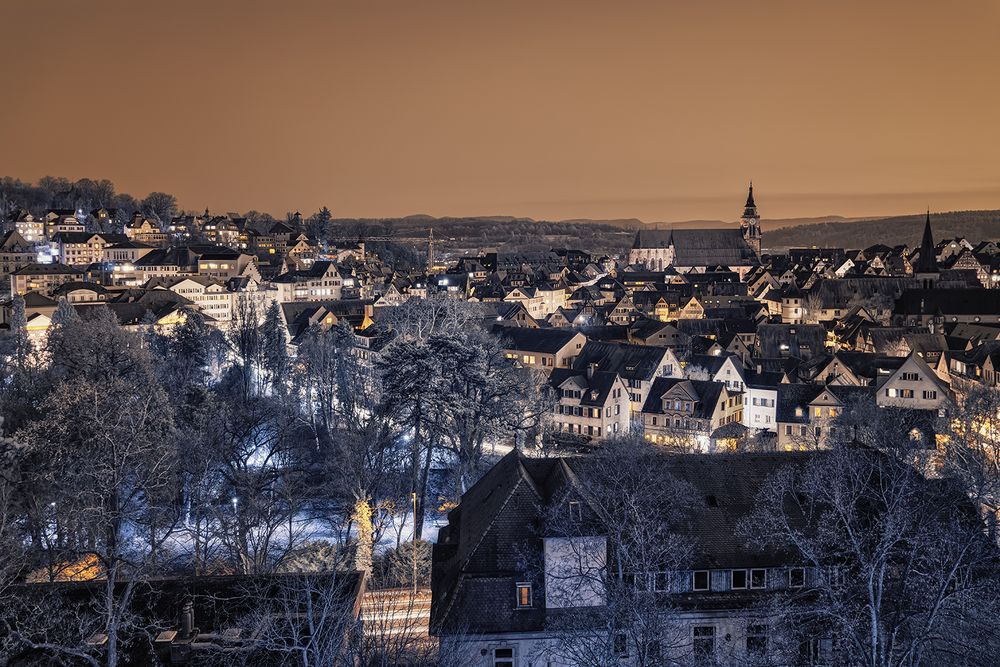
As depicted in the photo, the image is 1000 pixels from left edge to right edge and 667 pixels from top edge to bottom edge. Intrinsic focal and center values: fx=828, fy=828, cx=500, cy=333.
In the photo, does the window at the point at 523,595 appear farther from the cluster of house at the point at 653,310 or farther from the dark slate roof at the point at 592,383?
the dark slate roof at the point at 592,383

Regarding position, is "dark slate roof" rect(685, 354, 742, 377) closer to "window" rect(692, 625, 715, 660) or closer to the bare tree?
the bare tree

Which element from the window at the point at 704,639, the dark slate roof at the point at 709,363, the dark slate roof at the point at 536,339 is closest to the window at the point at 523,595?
the window at the point at 704,639

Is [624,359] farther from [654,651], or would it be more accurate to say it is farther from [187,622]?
[187,622]

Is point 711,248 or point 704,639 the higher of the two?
point 711,248

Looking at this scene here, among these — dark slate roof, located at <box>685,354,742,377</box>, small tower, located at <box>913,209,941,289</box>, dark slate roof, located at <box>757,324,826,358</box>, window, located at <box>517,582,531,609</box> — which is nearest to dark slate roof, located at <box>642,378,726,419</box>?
dark slate roof, located at <box>685,354,742,377</box>

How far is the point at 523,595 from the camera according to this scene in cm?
1900

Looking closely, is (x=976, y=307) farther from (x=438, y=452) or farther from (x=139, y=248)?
(x=139, y=248)

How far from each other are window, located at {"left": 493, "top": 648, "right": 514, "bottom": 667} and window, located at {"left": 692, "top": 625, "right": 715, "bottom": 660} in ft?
13.6

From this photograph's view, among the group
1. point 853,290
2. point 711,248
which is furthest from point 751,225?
point 853,290

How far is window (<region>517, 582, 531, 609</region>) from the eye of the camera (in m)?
19.0

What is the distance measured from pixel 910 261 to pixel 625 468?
15257 centimetres

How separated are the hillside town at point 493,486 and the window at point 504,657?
6cm

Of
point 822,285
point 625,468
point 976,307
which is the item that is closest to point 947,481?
point 625,468

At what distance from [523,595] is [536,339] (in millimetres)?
54406
